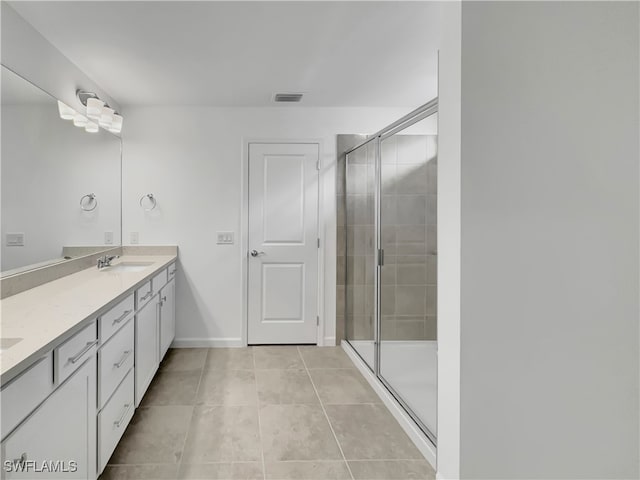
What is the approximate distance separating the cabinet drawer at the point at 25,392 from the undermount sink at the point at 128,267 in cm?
195

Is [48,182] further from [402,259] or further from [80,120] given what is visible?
[402,259]

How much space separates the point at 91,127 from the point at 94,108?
204mm

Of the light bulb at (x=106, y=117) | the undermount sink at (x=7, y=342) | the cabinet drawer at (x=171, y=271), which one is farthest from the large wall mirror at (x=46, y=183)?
the undermount sink at (x=7, y=342)

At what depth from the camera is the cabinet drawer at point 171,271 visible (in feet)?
12.0

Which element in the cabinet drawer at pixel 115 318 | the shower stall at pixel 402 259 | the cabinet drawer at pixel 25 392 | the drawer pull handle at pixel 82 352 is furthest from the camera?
the shower stall at pixel 402 259

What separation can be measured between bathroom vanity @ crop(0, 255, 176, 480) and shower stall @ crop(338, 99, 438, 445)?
5.36 ft

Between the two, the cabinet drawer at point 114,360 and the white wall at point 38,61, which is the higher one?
the white wall at point 38,61

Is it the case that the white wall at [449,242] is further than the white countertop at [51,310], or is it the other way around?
the white wall at [449,242]

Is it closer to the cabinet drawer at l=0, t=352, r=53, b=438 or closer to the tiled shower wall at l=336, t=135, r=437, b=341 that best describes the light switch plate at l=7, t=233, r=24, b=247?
the cabinet drawer at l=0, t=352, r=53, b=438

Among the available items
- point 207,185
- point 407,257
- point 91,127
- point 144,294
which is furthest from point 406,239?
point 91,127

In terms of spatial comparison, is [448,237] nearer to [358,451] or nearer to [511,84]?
[511,84]

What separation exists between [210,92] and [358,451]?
291 cm

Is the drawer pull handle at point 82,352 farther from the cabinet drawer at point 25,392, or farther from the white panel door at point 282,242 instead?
the white panel door at point 282,242

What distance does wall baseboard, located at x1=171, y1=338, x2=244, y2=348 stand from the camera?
410cm
